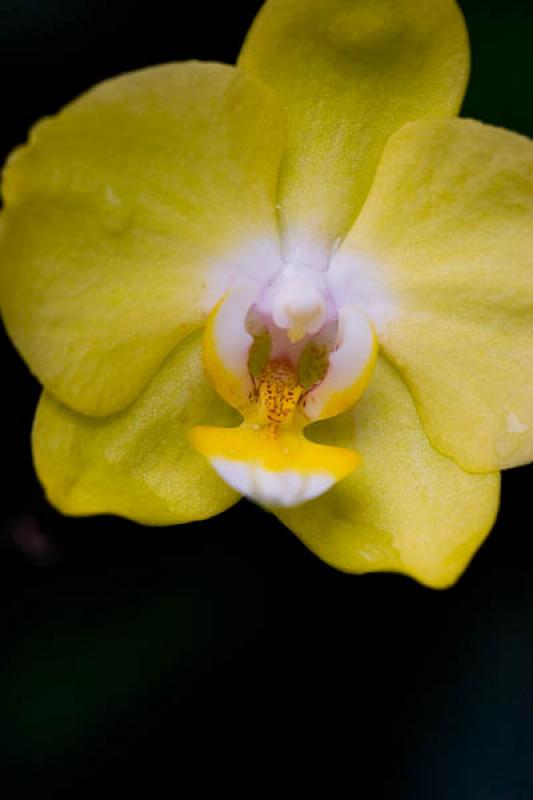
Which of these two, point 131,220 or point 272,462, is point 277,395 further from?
point 131,220

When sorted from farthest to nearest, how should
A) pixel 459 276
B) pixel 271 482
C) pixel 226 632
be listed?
pixel 226 632, pixel 459 276, pixel 271 482

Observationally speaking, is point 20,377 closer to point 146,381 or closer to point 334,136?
point 146,381

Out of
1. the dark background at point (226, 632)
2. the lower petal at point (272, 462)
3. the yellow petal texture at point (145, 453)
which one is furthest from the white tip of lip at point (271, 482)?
the dark background at point (226, 632)

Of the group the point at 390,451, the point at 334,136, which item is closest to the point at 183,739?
the point at 390,451

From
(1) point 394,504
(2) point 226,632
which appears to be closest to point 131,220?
(1) point 394,504

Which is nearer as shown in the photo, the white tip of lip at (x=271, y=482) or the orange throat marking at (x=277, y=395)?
the white tip of lip at (x=271, y=482)

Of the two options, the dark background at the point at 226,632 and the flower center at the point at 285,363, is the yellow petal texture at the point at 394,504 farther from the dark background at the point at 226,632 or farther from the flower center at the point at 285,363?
the dark background at the point at 226,632

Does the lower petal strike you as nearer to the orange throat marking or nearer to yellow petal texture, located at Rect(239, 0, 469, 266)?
the orange throat marking
